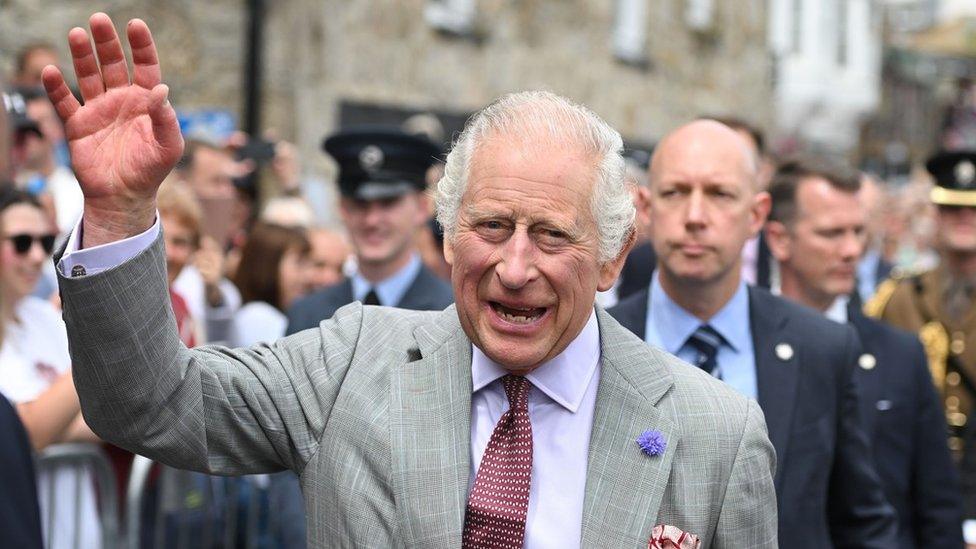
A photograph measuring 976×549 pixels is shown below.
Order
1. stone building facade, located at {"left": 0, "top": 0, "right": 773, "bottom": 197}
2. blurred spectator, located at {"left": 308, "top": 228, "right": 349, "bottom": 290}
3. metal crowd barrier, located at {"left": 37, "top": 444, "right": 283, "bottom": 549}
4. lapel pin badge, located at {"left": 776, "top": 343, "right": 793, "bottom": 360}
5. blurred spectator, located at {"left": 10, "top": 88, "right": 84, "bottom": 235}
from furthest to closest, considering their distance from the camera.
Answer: stone building facade, located at {"left": 0, "top": 0, "right": 773, "bottom": 197}, blurred spectator, located at {"left": 308, "top": 228, "right": 349, "bottom": 290}, blurred spectator, located at {"left": 10, "top": 88, "right": 84, "bottom": 235}, metal crowd barrier, located at {"left": 37, "top": 444, "right": 283, "bottom": 549}, lapel pin badge, located at {"left": 776, "top": 343, "right": 793, "bottom": 360}

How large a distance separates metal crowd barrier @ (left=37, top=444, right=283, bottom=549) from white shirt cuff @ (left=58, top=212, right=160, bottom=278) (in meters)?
3.00

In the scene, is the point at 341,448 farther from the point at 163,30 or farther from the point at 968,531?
the point at 163,30

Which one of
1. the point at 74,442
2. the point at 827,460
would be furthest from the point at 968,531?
the point at 74,442

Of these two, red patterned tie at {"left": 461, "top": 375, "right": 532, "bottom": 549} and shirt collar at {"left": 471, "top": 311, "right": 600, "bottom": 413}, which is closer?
red patterned tie at {"left": 461, "top": 375, "right": 532, "bottom": 549}

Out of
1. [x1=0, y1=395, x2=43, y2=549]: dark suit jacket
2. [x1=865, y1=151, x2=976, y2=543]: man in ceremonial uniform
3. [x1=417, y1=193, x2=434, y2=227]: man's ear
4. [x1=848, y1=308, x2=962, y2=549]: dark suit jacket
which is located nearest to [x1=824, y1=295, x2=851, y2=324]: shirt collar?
[x1=848, y1=308, x2=962, y2=549]: dark suit jacket

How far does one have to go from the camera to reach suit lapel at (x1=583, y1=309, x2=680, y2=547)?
3.22 metres

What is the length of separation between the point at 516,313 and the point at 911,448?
115 inches

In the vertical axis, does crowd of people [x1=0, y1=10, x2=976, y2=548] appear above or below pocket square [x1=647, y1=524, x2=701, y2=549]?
above

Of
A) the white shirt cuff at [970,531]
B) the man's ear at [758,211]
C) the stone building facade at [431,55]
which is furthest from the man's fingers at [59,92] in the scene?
the stone building facade at [431,55]

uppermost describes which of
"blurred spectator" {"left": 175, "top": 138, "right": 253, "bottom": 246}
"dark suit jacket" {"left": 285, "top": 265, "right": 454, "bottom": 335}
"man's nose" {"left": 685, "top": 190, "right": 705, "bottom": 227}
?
"man's nose" {"left": 685, "top": 190, "right": 705, "bottom": 227}

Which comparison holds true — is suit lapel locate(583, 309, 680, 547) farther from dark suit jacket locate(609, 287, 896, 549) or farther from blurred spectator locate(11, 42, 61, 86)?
blurred spectator locate(11, 42, 61, 86)

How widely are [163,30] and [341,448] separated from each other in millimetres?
10784

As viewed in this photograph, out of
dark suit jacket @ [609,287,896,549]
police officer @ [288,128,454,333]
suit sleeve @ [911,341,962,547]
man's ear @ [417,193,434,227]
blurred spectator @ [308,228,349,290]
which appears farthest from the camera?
blurred spectator @ [308,228,349,290]

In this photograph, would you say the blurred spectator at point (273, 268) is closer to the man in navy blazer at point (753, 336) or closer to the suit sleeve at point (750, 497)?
the man in navy blazer at point (753, 336)
